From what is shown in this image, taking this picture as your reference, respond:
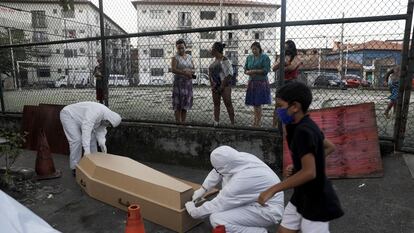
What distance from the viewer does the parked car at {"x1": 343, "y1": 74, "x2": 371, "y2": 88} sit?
4.97m

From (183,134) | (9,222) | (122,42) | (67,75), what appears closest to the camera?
(9,222)

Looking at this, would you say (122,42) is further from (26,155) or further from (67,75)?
(67,75)

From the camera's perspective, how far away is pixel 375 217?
11.2ft

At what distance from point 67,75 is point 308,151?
8.19m

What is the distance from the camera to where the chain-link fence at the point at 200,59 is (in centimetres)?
456

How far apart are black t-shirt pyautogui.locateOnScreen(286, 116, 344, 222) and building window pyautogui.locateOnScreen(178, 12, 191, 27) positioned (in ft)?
13.1

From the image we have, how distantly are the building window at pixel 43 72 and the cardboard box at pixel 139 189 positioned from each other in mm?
5293

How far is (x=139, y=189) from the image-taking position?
3.69 meters

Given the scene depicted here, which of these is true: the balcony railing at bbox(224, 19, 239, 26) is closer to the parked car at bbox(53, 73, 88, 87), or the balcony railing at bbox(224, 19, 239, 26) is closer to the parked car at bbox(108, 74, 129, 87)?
the parked car at bbox(108, 74, 129, 87)

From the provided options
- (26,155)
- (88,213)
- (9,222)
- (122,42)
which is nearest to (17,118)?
(26,155)

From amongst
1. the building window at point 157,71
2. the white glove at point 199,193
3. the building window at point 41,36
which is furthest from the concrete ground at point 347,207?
the building window at point 41,36

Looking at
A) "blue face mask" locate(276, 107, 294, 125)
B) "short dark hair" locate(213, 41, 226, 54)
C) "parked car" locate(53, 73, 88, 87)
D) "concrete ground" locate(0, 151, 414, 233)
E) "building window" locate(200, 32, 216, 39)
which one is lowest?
"concrete ground" locate(0, 151, 414, 233)

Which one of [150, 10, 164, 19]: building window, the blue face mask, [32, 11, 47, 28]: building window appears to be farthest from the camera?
[32, 11, 47, 28]: building window

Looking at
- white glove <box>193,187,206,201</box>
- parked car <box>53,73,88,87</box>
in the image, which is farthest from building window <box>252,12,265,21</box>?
parked car <box>53,73,88,87</box>
